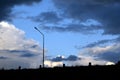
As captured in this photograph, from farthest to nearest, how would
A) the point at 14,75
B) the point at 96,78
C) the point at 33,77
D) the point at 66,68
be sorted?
the point at 14,75, the point at 33,77, the point at 66,68, the point at 96,78

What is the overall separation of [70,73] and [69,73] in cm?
18

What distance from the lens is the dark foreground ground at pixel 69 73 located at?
51.6 m

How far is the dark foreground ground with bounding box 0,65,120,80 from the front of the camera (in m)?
51.6

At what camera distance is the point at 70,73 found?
2194 inches

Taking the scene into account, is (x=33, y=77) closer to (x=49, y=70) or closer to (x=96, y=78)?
(x=49, y=70)

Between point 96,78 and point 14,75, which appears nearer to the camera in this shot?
point 96,78

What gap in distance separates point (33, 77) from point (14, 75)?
499 cm

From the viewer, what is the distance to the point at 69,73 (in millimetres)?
55844

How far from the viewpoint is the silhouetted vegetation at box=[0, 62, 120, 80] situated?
169ft

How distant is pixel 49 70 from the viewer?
193 feet

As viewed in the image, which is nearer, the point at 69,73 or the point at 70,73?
the point at 70,73

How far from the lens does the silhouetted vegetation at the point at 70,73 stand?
5162 centimetres

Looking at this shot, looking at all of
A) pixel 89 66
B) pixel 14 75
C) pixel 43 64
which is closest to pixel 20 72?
pixel 14 75

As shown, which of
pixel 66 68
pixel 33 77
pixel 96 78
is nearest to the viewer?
Answer: pixel 96 78
